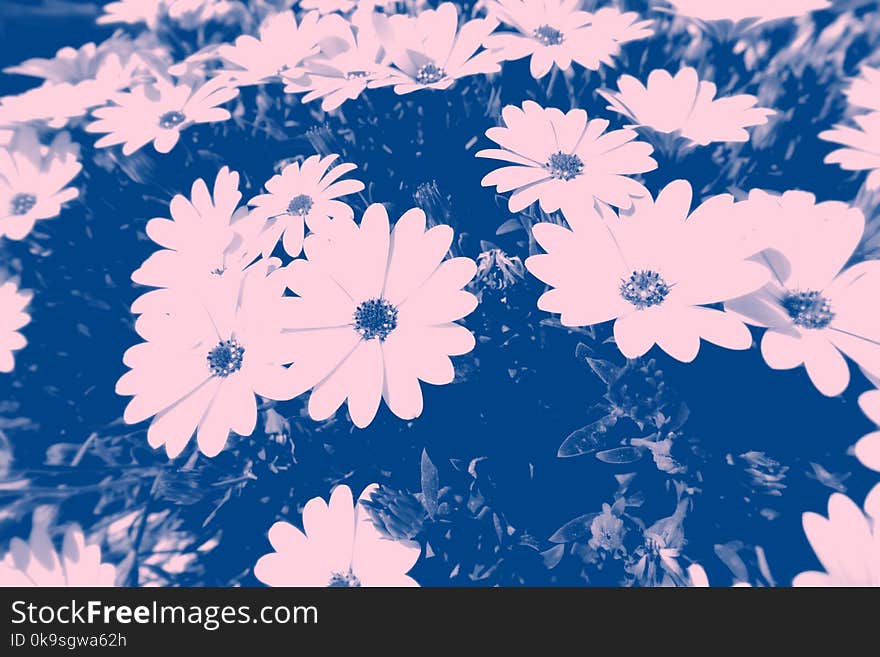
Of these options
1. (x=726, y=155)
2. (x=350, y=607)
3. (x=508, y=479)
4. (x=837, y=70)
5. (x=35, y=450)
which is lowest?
(x=350, y=607)

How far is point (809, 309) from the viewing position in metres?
0.77

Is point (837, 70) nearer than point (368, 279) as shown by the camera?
No

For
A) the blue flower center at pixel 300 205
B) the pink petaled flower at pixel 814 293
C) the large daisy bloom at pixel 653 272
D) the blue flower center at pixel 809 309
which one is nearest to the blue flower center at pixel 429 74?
the blue flower center at pixel 300 205

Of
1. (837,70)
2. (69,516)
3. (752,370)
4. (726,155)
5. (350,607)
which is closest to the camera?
(350,607)

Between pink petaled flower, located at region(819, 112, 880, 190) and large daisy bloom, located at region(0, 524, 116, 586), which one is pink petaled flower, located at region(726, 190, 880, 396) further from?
large daisy bloom, located at region(0, 524, 116, 586)

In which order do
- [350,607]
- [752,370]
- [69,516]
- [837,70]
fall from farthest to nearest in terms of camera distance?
[837,70], [69,516], [752,370], [350,607]

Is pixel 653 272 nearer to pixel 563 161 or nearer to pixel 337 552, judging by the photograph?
pixel 563 161

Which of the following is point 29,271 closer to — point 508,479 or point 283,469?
point 283,469

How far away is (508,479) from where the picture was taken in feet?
2.83

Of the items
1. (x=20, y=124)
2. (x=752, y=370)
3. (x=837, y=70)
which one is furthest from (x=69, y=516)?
(x=837, y=70)

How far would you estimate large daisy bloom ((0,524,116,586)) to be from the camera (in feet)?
2.60

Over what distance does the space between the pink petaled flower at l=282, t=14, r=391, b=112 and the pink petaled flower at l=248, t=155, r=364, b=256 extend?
4.5 inches

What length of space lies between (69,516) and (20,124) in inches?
27.1

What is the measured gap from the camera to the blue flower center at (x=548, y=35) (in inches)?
41.5
